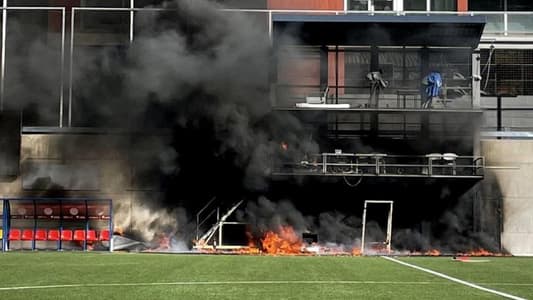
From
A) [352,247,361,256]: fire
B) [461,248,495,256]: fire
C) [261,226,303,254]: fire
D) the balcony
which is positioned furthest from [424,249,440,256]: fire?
[261,226,303,254]: fire

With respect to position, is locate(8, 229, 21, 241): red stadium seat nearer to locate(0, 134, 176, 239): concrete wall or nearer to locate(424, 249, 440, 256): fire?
locate(0, 134, 176, 239): concrete wall

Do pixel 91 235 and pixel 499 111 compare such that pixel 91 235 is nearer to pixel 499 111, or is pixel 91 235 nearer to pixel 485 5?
pixel 499 111

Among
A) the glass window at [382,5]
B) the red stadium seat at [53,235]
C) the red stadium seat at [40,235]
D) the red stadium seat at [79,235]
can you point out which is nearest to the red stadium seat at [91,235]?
the red stadium seat at [79,235]

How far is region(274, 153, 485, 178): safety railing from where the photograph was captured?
2506 centimetres

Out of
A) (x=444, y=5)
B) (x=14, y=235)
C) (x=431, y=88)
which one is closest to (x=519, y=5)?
(x=444, y=5)

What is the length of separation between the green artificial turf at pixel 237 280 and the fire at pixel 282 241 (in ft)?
28.2

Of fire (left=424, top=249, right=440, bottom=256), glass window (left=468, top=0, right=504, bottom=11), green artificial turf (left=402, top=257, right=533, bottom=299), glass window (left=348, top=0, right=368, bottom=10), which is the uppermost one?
glass window (left=468, top=0, right=504, bottom=11)

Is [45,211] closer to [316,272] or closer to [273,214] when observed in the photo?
[273,214]

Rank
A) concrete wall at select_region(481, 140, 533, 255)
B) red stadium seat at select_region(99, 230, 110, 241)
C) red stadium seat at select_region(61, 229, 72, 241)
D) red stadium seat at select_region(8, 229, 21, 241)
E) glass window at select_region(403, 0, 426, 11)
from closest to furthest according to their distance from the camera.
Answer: red stadium seat at select_region(8, 229, 21, 241) → red stadium seat at select_region(61, 229, 72, 241) → red stadium seat at select_region(99, 230, 110, 241) → concrete wall at select_region(481, 140, 533, 255) → glass window at select_region(403, 0, 426, 11)

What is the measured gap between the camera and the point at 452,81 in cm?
2592

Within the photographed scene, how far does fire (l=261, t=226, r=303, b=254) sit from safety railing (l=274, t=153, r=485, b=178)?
2.02 metres

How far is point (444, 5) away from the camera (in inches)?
1155

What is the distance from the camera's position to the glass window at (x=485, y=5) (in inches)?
1201

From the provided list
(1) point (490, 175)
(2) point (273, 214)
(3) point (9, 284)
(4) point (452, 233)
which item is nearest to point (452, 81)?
(1) point (490, 175)
